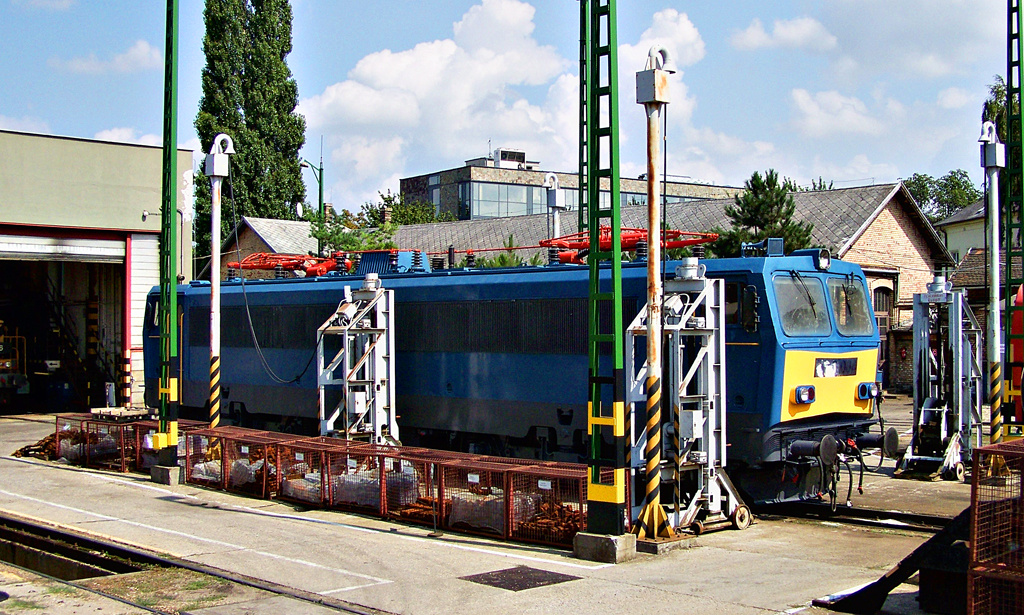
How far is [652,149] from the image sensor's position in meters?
11.3

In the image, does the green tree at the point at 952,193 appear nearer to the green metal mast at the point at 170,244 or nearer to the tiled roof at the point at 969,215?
the tiled roof at the point at 969,215

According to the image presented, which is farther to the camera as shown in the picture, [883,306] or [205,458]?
[883,306]

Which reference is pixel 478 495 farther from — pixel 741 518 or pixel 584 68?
pixel 584 68

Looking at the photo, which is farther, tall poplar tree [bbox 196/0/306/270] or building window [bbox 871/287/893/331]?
tall poplar tree [bbox 196/0/306/270]

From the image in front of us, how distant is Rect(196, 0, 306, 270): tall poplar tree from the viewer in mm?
46969

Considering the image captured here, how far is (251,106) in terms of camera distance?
4800 centimetres

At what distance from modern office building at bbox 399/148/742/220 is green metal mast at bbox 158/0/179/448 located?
5294 centimetres

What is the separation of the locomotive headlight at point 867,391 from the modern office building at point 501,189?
2190 inches

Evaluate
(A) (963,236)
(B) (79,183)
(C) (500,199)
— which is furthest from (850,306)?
(C) (500,199)

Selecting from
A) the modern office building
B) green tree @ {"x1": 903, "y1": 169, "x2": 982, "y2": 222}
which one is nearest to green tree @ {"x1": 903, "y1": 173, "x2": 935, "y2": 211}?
green tree @ {"x1": 903, "y1": 169, "x2": 982, "y2": 222}

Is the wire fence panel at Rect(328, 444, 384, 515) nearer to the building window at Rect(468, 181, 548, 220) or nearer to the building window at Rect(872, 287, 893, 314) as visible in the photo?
the building window at Rect(872, 287, 893, 314)

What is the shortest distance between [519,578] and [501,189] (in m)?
63.9

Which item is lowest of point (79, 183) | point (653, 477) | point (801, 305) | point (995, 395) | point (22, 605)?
point (22, 605)

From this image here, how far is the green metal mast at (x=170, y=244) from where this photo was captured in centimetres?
1686
